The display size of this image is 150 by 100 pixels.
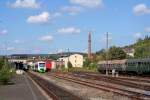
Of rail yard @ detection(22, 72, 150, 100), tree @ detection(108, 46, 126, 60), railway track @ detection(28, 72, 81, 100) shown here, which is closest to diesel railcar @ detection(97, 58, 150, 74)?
rail yard @ detection(22, 72, 150, 100)

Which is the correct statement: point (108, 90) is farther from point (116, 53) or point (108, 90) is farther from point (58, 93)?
point (116, 53)

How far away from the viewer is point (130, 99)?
77.5 ft

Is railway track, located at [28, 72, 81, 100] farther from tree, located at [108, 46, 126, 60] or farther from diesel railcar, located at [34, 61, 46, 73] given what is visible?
tree, located at [108, 46, 126, 60]

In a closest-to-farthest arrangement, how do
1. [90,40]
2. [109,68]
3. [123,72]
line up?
[123,72] → [109,68] → [90,40]

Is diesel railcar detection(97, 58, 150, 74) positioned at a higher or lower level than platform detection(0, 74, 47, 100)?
higher

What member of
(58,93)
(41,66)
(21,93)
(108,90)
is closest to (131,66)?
(108,90)

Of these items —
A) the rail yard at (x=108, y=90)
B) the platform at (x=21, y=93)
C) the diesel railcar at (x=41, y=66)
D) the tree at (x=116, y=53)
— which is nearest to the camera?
the rail yard at (x=108, y=90)

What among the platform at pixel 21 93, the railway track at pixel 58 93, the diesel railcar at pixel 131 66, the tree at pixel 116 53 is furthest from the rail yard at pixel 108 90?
the tree at pixel 116 53

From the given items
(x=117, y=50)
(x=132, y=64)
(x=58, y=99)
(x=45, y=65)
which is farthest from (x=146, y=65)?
(x=117, y=50)

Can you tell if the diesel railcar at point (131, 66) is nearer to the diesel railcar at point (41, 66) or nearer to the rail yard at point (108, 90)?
the rail yard at point (108, 90)

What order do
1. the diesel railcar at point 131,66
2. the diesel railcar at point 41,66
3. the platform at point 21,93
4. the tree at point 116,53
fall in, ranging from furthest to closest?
1. the tree at point 116,53
2. the diesel railcar at point 41,66
3. the diesel railcar at point 131,66
4. the platform at point 21,93

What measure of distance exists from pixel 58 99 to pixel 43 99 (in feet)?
6.99

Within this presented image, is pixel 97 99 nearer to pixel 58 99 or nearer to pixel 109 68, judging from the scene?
pixel 58 99

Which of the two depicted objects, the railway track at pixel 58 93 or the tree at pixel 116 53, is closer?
the railway track at pixel 58 93
